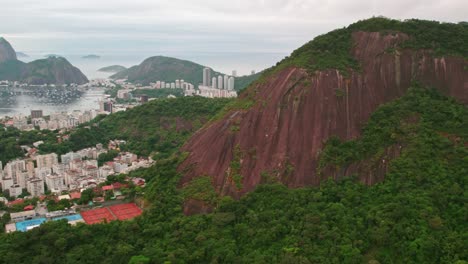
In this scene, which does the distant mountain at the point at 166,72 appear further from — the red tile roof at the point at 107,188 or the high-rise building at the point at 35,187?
the red tile roof at the point at 107,188

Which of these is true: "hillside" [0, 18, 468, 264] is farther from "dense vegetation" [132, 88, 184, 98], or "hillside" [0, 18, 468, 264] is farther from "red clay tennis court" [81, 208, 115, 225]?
"dense vegetation" [132, 88, 184, 98]

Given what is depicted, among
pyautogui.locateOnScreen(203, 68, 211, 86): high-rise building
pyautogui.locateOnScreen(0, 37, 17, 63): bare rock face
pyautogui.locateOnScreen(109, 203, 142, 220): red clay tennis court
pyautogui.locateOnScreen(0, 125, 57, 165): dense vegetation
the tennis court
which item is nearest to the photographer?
the tennis court

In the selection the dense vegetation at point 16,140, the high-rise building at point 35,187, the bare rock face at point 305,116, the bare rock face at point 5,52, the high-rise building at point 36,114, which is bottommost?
the high-rise building at point 35,187

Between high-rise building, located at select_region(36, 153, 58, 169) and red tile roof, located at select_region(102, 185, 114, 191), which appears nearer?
red tile roof, located at select_region(102, 185, 114, 191)

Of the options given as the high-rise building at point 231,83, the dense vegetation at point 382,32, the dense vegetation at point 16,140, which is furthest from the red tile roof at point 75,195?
the high-rise building at point 231,83

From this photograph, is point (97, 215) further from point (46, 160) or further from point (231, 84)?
point (231, 84)

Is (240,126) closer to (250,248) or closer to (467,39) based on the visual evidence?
(250,248)

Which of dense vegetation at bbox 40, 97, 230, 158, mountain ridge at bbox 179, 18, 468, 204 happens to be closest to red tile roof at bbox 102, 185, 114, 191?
mountain ridge at bbox 179, 18, 468, 204

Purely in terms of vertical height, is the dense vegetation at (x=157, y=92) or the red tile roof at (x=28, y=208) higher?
the dense vegetation at (x=157, y=92)
